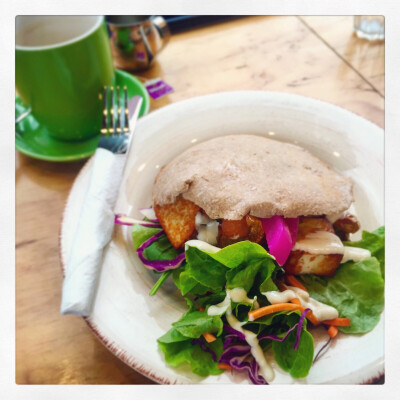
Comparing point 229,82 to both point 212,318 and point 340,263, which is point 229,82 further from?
point 212,318

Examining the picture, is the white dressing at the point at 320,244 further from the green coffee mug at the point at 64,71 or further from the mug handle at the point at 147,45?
the mug handle at the point at 147,45

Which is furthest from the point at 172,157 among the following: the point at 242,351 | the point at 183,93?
the point at 242,351

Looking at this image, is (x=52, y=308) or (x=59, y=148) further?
(x=59, y=148)

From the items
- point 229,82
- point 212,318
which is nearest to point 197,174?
point 212,318

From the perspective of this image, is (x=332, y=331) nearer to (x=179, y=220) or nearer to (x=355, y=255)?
(x=355, y=255)

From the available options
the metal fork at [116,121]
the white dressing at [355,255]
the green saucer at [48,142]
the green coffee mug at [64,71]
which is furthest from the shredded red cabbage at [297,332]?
the green coffee mug at [64,71]
